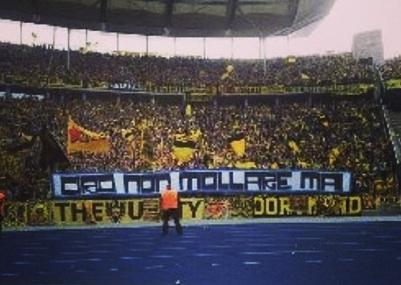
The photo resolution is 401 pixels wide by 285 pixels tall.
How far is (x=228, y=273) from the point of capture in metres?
11.4

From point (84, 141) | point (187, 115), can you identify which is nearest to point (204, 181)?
point (84, 141)

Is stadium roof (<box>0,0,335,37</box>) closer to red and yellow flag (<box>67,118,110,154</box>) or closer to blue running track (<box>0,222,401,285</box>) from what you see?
red and yellow flag (<box>67,118,110,154</box>)

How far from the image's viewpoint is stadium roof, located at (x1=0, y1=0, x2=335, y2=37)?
1537 inches

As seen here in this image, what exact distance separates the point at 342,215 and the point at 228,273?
612 inches

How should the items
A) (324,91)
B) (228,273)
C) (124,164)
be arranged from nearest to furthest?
(228,273) → (124,164) → (324,91)

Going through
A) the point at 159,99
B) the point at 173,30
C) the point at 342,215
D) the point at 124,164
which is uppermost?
the point at 173,30

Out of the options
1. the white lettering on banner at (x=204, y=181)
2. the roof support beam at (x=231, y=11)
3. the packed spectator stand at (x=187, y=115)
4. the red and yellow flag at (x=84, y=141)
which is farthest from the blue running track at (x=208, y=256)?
the roof support beam at (x=231, y=11)

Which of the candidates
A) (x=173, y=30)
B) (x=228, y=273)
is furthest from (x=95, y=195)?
(x=173, y=30)

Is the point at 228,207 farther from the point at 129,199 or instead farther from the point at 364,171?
the point at 364,171

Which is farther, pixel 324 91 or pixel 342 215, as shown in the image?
pixel 324 91

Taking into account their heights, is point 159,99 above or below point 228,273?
above

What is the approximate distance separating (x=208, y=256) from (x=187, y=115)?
81.3ft

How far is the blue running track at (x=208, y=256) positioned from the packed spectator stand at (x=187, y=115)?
7.61m

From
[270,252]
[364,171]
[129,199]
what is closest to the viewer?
[270,252]
